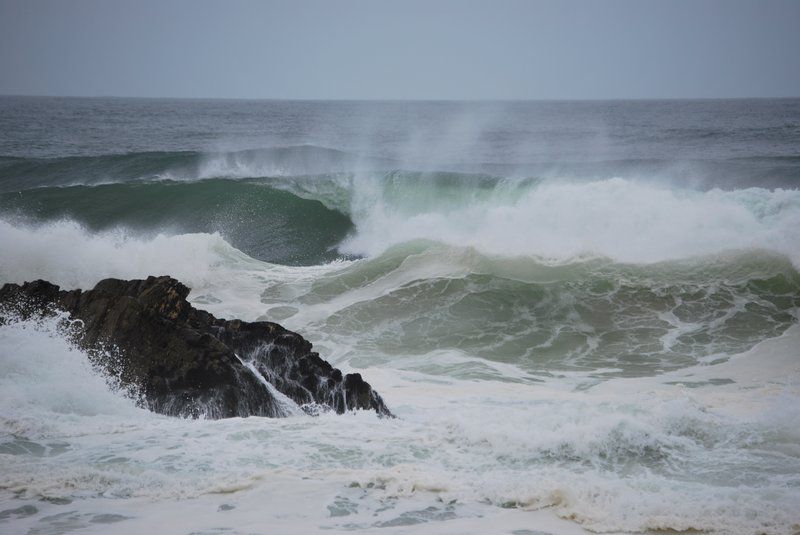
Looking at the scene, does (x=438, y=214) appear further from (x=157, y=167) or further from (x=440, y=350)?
(x=157, y=167)

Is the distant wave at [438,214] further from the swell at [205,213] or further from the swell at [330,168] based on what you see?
the swell at [330,168]

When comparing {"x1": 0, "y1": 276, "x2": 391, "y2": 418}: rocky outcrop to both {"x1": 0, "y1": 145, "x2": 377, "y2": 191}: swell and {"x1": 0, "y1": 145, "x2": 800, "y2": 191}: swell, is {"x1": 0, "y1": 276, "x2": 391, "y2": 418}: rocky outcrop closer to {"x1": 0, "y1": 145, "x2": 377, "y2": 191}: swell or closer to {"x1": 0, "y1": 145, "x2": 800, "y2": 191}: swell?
{"x1": 0, "y1": 145, "x2": 800, "y2": 191}: swell

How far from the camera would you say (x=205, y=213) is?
787 inches

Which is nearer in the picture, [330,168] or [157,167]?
[157,167]

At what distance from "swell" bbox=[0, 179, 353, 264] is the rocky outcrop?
9920 mm

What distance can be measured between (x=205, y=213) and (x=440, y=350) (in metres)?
11.7

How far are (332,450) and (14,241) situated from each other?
1061cm

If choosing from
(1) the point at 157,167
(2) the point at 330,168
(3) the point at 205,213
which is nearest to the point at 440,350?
(3) the point at 205,213

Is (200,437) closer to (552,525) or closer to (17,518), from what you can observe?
(17,518)

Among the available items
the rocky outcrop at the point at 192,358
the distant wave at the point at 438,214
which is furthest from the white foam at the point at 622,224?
the rocky outcrop at the point at 192,358

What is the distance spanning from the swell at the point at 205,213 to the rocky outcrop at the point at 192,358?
992 centimetres

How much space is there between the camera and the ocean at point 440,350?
196 inches

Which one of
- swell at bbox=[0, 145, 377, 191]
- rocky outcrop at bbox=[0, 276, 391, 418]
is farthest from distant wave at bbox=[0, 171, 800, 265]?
rocky outcrop at bbox=[0, 276, 391, 418]

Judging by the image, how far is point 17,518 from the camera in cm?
465
